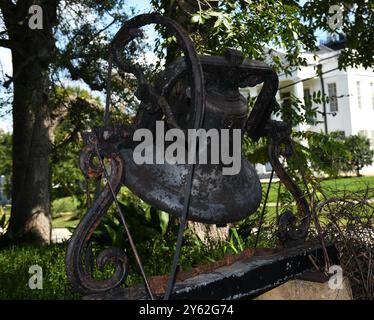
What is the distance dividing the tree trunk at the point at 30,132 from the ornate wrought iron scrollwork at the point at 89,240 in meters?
6.37

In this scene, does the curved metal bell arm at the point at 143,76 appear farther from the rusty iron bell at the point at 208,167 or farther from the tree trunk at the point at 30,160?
the tree trunk at the point at 30,160

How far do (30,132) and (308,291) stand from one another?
732 cm

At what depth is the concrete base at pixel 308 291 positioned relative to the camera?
2.95m

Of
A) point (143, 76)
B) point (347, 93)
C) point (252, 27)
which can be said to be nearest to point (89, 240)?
point (143, 76)

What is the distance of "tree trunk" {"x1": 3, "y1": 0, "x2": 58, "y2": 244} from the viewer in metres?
8.45

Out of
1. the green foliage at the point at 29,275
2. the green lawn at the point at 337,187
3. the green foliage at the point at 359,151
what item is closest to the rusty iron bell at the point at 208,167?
the green lawn at the point at 337,187

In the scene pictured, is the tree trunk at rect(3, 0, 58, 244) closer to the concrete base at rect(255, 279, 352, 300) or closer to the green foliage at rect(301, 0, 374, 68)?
the green foliage at rect(301, 0, 374, 68)

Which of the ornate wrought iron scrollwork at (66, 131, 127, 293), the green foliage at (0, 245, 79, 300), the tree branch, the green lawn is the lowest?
the green foliage at (0, 245, 79, 300)

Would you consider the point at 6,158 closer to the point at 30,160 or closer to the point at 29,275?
the point at 30,160

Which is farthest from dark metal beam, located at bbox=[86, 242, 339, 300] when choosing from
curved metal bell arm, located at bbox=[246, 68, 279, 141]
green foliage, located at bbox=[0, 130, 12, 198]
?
green foliage, located at bbox=[0, 130, 12, 198]

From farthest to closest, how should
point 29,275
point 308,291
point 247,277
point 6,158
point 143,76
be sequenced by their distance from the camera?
point 6,158
point 29,275
point 308,291
point 247,277
point 143,76

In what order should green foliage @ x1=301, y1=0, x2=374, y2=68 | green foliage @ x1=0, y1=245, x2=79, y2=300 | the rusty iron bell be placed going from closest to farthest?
1. the rusty iron bell
2. green foliage @ x1=0, y1=245, x2=79, y2=300
3. green foliage @ x1=301, y1=0, x2=374, y2=68

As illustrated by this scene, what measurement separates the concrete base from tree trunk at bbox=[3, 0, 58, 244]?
6.26 meters

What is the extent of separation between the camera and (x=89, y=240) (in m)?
2.24
